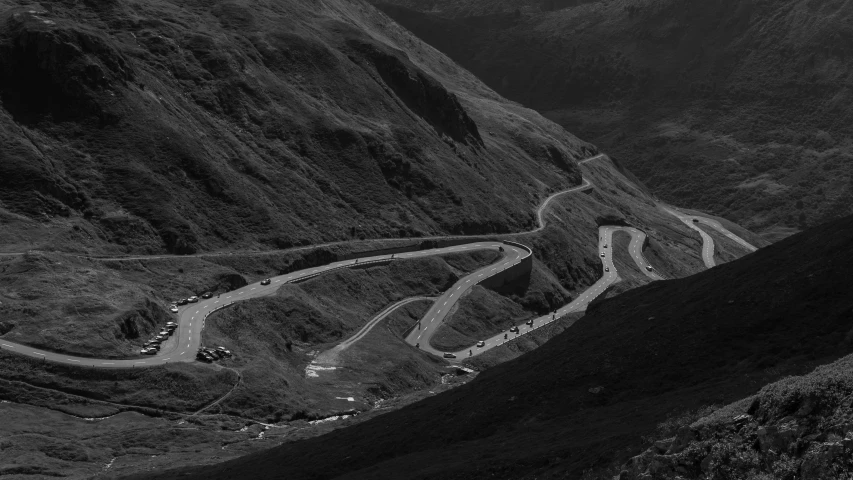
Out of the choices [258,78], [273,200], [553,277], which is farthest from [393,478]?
[258,78]

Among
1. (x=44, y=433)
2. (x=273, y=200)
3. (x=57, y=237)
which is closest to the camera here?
(x=44, y=433)

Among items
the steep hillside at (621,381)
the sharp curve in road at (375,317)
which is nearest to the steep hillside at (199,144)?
the sharp curve in road at (375,317)

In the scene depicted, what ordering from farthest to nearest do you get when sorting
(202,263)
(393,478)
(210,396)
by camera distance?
(202,263)
(210,396)
(393,478)

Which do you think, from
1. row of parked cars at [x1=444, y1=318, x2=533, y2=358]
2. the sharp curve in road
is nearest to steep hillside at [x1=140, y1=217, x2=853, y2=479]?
the sharp curve in road

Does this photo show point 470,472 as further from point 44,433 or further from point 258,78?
point 258,78

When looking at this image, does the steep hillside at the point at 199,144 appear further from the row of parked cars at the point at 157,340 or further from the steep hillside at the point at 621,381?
the steep hillside at the point at 621,381

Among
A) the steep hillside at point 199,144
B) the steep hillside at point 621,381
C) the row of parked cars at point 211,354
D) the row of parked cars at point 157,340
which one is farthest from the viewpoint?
the steep hillside at point 199,144
